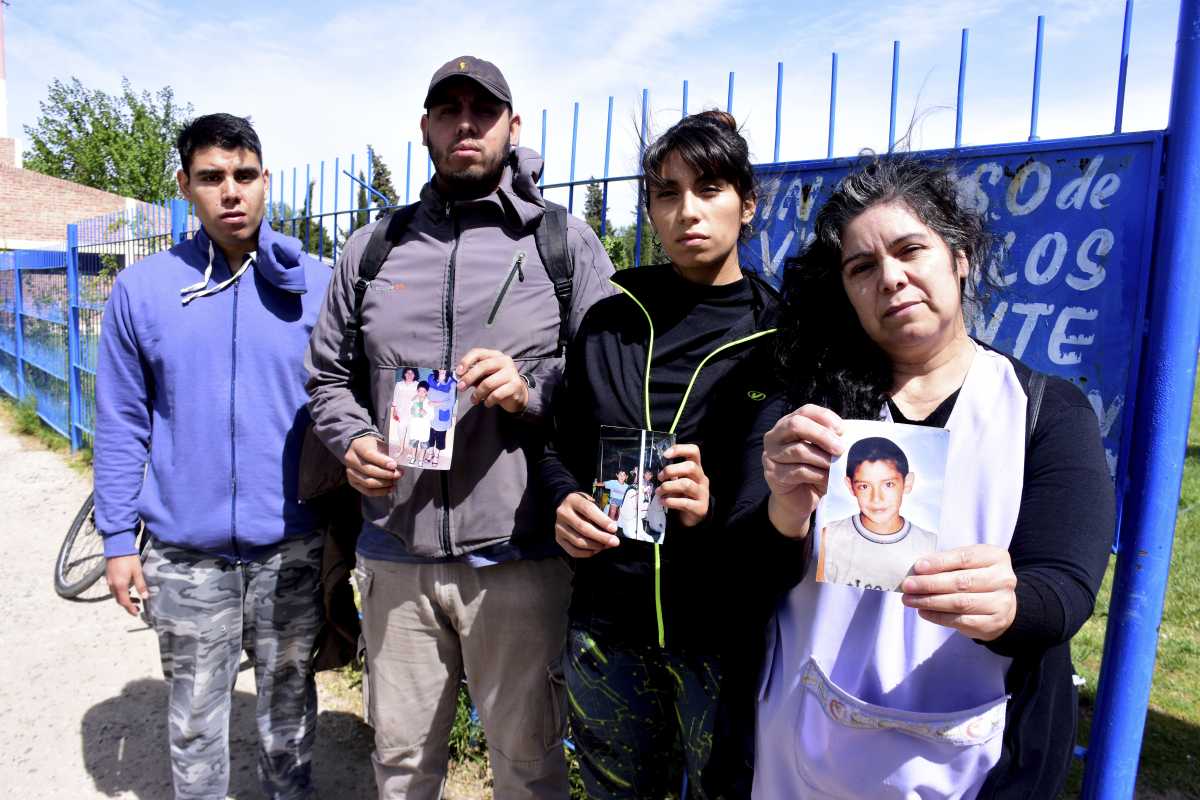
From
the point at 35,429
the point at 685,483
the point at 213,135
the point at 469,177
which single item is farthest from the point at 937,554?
the point at 35,429

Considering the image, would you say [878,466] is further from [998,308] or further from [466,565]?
[466,565]

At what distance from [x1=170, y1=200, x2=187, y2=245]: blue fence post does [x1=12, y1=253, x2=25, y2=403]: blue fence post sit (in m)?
5.65

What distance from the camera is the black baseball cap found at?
2186mm

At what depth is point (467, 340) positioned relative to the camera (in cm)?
217

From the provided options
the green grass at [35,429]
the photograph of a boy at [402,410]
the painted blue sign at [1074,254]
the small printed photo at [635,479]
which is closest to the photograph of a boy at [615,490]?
the small printed photo at [635,479]

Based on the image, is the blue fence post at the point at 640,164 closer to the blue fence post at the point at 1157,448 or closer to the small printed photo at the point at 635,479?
the small printed photo at the point at 635,479

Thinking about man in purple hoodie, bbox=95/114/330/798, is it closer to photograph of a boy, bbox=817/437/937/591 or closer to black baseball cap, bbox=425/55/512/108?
black baseball cap, bbox=425/55/512/108

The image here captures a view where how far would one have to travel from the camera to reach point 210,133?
254cm

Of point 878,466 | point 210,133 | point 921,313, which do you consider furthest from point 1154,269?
point 210,133

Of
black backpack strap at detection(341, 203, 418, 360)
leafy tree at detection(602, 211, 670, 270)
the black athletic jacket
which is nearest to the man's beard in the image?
black backpack strap at detection(341, 203, 418, 360)

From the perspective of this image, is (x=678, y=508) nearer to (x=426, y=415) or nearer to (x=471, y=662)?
(x=426, y=415)

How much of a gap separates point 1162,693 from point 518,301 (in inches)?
151

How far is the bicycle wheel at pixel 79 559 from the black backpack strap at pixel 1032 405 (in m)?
5.22

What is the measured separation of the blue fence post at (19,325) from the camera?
9.75 metres
